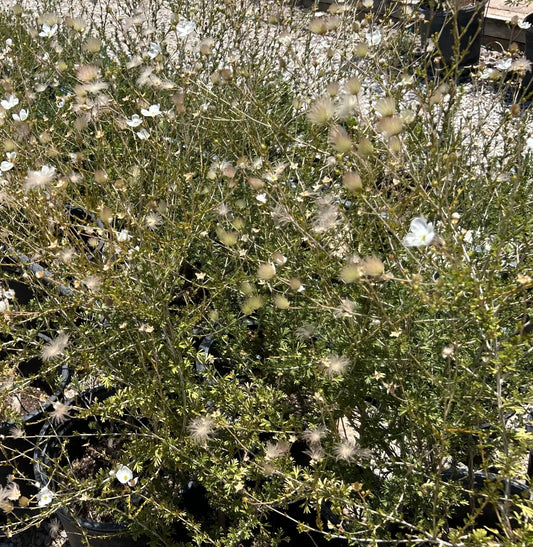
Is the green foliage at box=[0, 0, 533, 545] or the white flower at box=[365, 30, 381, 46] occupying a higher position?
the white flower at box=[365, 30, 381, 46]

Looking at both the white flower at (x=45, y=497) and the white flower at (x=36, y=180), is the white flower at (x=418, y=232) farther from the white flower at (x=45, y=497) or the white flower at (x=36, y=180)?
the white flower at (x=45, y=497)

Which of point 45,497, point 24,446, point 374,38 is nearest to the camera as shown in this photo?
point 45,497

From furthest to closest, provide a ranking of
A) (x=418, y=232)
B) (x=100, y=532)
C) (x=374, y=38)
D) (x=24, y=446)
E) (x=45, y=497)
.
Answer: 1. (x=374, y=38)
2. (x=24, y=446)
3. (x=100, y=532)
4. (x=45, y=497)
5. (x=418, y=232)

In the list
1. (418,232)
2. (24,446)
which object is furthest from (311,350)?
(24,446)

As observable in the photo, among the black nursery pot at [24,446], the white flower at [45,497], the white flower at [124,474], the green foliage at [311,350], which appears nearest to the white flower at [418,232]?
the green foliage at [311,350]

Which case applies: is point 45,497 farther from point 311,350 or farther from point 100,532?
point 311,350

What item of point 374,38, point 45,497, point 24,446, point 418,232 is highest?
point 374,38

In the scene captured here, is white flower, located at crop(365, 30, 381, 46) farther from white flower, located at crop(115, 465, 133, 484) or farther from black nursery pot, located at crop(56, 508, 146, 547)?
black nursery pot, located at crop(56, 508, 146, 547)

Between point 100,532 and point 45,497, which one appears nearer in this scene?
point 45,497

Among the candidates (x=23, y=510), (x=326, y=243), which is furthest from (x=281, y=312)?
(x=23, y=510)

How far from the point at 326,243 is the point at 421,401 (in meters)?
0.53

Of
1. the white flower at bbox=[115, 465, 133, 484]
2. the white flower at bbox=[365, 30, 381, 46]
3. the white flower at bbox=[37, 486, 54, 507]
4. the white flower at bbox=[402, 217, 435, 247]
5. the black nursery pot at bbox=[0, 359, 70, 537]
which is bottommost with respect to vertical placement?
the black nursery pot at bbox=[0, 359, 70, 537]

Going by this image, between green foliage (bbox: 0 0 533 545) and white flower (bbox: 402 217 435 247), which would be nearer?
white flower (bbox: 402 217 435 247)

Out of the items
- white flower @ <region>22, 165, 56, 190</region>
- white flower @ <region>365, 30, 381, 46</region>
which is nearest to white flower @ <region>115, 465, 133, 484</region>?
white flower @ <region>22, 165, 56, 190</region>
